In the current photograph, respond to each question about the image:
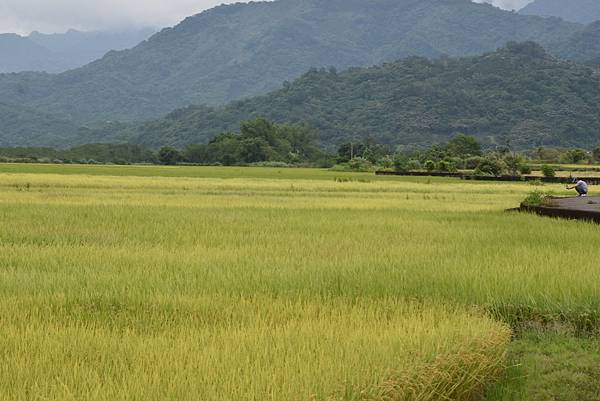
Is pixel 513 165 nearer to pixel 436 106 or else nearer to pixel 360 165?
pixel 360 165

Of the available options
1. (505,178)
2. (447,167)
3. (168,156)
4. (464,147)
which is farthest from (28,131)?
(505,178)

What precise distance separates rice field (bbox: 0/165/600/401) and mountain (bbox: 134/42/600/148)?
404ft

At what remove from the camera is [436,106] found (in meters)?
148

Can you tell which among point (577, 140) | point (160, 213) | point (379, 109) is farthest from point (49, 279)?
point (379, 109)

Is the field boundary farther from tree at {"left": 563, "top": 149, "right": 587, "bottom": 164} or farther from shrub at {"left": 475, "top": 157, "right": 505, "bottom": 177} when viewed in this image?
tree at {"left": 563, "top": 149, "right": 587, "bottom": 164}

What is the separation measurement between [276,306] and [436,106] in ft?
479

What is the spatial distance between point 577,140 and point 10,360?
137133 mm

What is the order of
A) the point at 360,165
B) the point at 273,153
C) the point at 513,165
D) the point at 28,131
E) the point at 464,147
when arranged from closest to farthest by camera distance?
the point at 513,165 → the point at 360,165 → the point at 464,147 → the point at 273,153 → the point at 28,131

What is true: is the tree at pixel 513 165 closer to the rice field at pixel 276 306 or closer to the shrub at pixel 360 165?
the shrub at pixel 360 165

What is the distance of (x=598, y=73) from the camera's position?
155m

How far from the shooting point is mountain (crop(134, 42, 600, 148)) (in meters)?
137

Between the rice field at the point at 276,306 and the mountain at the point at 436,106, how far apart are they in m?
123

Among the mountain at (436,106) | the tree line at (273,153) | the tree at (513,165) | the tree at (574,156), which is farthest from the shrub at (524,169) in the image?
the mountain at (436,106)

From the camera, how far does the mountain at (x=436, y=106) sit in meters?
137
